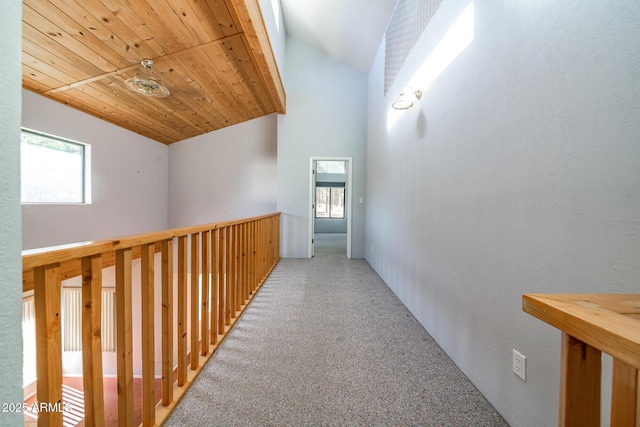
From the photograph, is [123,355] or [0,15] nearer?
[0,15]

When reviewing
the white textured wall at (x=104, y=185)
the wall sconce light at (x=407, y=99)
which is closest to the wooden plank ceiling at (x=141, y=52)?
the white textured wall at (x=104, y=185)

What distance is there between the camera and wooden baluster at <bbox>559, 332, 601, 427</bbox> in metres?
0.49

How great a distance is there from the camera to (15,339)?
0.57 meters

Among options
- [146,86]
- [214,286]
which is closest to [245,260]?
[214,286]

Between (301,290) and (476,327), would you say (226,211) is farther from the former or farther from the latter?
(476,327)

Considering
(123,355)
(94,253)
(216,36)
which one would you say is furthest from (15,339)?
(216,36)

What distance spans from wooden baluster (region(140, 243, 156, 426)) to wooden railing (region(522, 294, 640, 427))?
139cm

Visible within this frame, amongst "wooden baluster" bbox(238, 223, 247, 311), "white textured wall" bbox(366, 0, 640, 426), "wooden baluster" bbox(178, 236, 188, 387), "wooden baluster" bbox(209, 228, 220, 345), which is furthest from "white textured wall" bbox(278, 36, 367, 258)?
"wooden baluster" bbox(178, 236, 188, 387)

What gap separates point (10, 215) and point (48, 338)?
0.42m

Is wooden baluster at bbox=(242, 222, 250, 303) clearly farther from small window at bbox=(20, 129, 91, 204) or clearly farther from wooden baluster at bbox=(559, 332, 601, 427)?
small window at bbox=(20, 129, 91, 204)

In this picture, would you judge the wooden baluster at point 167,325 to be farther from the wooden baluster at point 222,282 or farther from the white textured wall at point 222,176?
the white textured wall at point 222,176

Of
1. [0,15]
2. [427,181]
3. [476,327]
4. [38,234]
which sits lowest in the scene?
[476,327]

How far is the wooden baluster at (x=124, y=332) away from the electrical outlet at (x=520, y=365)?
172 cm

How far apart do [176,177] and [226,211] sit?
51.4 inches
